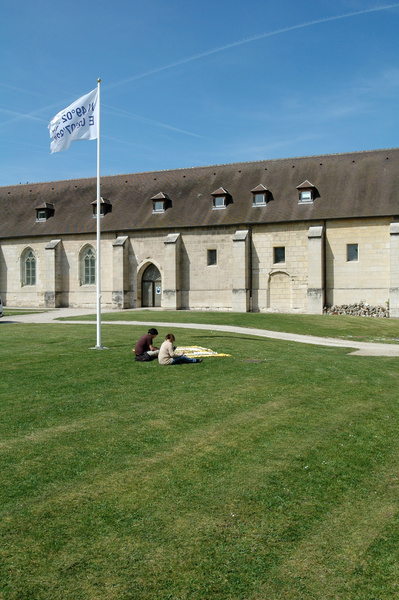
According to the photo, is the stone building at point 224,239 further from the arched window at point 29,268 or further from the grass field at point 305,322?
the grass field at point 305,322

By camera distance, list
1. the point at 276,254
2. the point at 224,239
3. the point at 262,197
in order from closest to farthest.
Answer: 1. the point at 276,254
2. the point at 224,239
3. the point at 262,197

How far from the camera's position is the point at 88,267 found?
45.3 meters

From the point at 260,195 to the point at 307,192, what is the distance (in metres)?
3.47

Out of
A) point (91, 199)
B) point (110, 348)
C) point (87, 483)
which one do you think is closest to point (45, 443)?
point (87, 483)

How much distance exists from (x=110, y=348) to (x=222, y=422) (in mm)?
8633

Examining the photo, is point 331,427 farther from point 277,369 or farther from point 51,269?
point 51,269

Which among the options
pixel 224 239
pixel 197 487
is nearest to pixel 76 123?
pixel 197 487

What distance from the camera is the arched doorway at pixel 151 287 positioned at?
43.8 metres

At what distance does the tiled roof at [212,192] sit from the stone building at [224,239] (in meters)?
0.10

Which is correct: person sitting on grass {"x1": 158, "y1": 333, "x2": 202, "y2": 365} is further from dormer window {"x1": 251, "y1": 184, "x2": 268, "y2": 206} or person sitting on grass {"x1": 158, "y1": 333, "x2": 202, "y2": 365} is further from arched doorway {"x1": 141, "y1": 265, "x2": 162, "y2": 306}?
arched doorway {"x1": 141, "y1": 265, "x2": 162, "y2": 306}

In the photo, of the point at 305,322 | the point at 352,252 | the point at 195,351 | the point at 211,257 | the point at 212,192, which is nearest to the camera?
the point at 195,351

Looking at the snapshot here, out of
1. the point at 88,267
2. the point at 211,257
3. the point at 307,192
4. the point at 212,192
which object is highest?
the point at 212,192

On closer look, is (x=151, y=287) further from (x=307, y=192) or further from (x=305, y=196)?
(x=307, y=192)

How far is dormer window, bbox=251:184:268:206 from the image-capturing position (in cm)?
4116
